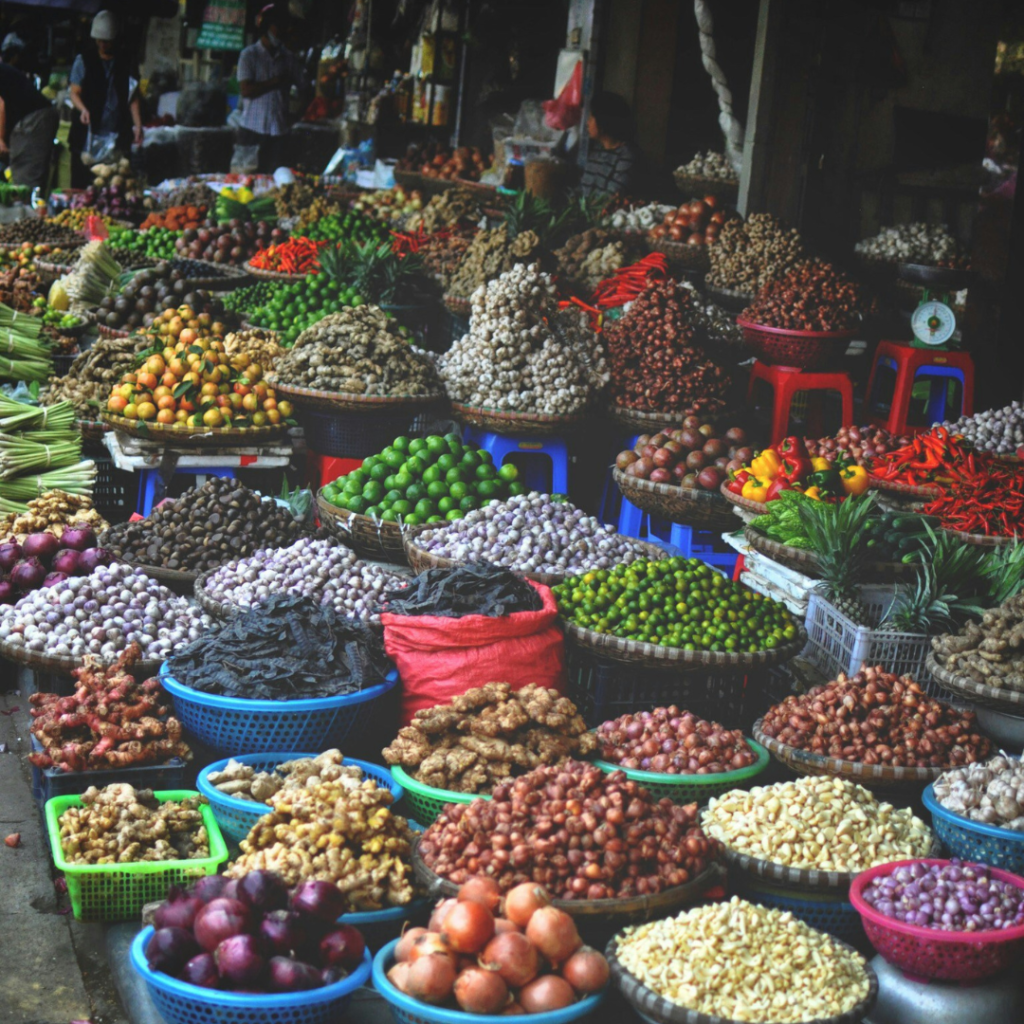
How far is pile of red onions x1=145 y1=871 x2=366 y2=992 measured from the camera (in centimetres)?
246

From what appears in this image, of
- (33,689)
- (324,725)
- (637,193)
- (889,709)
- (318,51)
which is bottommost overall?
(33,689)

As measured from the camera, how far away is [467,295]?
23.5 ft

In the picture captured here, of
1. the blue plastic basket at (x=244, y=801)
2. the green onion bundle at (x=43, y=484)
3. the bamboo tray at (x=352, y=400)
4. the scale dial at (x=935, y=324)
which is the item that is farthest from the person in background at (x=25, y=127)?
the blue plastic basket at (x=244, y=801)

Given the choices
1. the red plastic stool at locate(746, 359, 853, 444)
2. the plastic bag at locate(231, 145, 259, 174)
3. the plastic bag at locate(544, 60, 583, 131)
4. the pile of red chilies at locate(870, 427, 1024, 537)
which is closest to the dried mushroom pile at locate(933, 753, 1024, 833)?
the pile of red chilies at locate(870, 427, 1024, 537)

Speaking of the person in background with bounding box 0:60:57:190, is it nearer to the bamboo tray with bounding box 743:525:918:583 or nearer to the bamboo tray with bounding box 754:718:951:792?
the bamboo tray with bounding box 743:525:918:583

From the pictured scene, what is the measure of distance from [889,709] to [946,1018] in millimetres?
936

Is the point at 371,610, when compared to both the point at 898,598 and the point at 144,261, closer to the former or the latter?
the point at 898,598

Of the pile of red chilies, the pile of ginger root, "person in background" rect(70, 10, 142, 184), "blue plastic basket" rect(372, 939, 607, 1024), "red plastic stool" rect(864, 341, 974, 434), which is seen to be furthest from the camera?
"person in background" rect(70, 10, 142, 184)

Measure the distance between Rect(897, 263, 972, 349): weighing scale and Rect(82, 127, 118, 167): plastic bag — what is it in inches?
366

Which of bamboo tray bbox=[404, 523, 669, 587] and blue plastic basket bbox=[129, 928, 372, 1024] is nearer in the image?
blue plastic basket bbox=[129, 928, 372, 1024]

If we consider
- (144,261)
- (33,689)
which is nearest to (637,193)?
(144,261)

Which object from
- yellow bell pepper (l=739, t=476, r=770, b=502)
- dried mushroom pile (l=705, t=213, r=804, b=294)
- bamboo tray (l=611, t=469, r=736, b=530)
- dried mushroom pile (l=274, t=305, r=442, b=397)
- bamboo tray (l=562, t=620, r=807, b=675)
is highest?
dried mushroom pile (l=705, t=213, r=804, b=294)

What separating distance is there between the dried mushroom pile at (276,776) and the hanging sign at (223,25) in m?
12.3

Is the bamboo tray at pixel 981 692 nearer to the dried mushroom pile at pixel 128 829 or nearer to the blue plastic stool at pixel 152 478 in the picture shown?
the dried mushroom pile at pixel 128 829
